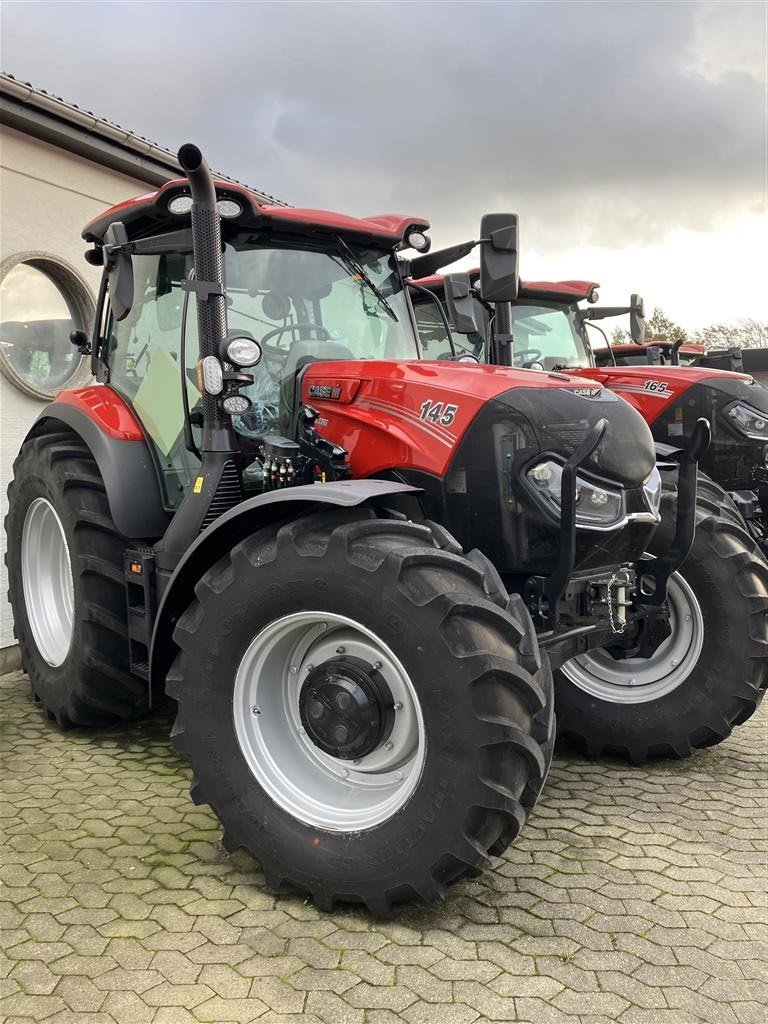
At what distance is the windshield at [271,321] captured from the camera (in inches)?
146

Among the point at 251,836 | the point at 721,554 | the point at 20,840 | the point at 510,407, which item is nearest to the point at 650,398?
the point at 721,554

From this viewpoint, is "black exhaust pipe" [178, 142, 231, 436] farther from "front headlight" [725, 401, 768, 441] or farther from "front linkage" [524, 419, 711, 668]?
"front headlight" [725, 401, 768, 441]

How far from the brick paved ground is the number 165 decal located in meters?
1.68

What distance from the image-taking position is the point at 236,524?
123 inches

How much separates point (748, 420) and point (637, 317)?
54.3 inches

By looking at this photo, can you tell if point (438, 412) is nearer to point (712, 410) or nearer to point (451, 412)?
point (451, 412)

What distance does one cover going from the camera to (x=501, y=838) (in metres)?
2.60

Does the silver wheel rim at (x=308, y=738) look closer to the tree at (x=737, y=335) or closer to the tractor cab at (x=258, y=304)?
the tractor cab at (x=258, y=304)

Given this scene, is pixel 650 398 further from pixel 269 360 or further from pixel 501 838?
pixel 501 838

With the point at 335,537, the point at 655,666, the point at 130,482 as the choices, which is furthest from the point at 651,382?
the point at 335,537

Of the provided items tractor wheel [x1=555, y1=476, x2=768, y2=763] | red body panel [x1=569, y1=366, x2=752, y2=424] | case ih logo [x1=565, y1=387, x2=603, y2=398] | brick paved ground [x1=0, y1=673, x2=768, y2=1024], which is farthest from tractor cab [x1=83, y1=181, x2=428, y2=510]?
red body panel [x1=569, y1=366, x2=752, y2=424]

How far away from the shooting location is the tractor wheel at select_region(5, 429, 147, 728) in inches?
163

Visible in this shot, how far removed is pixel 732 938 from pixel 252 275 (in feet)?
10.3

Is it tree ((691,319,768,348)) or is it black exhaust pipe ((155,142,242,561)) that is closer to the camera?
black exhaust pipe ((155,142,242,561))
